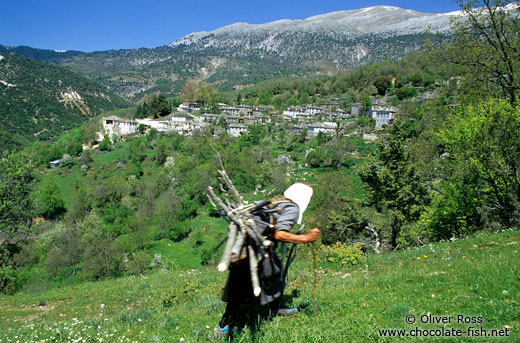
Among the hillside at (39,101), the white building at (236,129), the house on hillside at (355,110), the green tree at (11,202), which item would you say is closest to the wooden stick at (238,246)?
the green tree at (11,202)

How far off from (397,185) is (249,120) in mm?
90211

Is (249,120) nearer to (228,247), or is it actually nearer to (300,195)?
(300,195)

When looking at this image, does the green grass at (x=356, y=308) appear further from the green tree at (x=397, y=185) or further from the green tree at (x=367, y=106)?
the green tree at (x=367, y=106)

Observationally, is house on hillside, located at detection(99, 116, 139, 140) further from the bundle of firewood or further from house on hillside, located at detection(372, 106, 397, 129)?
the bundle of firewood

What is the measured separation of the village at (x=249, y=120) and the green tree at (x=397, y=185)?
6675 cm

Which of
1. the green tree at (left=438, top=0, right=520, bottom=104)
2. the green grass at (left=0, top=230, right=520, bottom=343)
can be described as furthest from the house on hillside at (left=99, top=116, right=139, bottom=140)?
the green grass at (left=0, top=230, right=520, bottom=343)

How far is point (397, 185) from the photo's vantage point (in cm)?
1958

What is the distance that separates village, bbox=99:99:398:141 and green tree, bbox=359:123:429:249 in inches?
2628

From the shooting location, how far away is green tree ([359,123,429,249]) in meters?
19.2

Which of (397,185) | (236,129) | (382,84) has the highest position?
(382,84)

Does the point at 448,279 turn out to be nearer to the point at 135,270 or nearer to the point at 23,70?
the point at 135,270

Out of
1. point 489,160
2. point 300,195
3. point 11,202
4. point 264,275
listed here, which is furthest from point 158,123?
point 264,275

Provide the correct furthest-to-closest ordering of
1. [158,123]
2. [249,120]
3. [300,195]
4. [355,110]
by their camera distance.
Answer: [355,110]
[249,120]
[158,123]
[300,195]

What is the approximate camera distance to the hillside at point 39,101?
136375 mm
